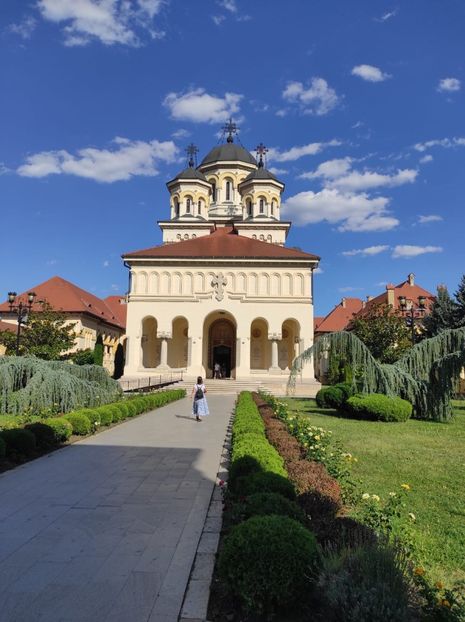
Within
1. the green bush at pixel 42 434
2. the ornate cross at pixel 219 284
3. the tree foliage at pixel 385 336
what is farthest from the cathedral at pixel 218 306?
the green bush at pixel 42 434

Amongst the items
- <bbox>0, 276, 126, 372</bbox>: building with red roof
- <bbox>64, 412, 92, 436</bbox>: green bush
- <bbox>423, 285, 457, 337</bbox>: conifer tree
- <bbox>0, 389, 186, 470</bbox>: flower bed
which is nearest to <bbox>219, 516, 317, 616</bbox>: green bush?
<bbox>0, 389, 186, 470</bbox>: flower bed

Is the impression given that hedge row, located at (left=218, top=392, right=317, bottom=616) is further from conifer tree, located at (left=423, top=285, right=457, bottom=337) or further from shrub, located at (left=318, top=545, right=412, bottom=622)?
conifer tree, located at (left=423, top=285, right=457, bottom=337)

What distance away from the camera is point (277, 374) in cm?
3725

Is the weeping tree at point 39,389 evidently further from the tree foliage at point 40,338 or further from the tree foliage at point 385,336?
the tree foliage at point 385,336

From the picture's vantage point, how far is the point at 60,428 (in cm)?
1052

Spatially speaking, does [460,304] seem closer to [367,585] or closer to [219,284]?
[219,284]

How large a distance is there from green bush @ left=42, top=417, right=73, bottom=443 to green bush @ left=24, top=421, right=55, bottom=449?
5.7 inches

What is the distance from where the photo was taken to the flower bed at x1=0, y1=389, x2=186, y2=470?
889cm

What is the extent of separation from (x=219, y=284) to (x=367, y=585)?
35.8 metres

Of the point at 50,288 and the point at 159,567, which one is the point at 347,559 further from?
the point at 50,288

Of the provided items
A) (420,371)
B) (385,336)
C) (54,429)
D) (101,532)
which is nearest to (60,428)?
(54,429)

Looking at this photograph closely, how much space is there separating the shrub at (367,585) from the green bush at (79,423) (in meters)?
9.62

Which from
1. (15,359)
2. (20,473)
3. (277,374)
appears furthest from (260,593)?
(277,374)

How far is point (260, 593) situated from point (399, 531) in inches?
78.8
